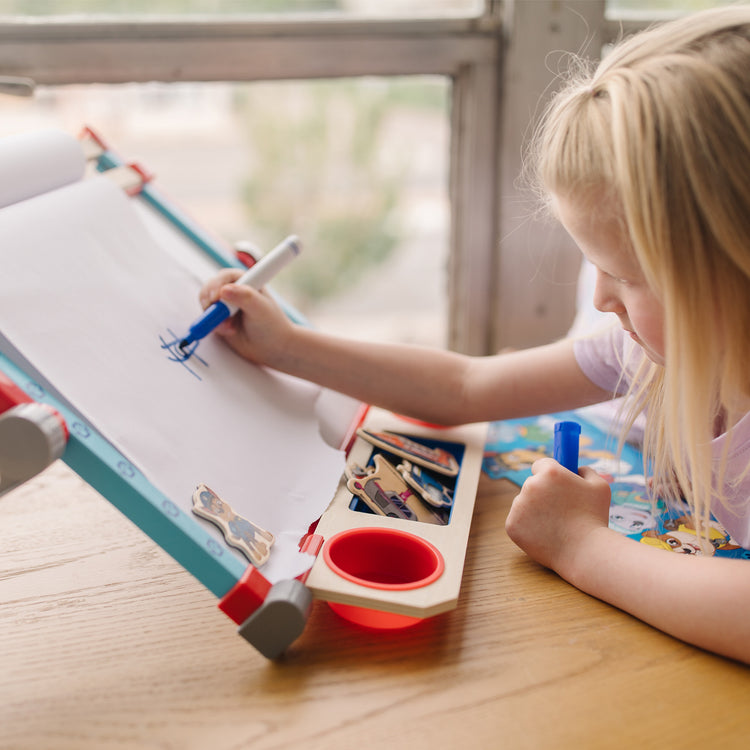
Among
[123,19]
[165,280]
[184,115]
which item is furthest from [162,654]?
[184,115]

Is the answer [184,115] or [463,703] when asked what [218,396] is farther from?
[184,115]

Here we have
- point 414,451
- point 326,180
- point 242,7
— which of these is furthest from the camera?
point 326,180

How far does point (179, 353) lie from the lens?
592mm

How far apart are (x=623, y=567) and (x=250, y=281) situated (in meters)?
0.39

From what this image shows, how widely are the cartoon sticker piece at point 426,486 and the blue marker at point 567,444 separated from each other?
0.30 feet

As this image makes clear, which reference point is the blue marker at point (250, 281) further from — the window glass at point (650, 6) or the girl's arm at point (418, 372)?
the window glass at point (650, 6)

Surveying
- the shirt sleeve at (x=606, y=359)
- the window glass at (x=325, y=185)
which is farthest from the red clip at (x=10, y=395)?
the window glass at (x=325, y=185)

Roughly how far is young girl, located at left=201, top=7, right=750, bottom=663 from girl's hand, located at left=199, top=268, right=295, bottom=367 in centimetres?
25

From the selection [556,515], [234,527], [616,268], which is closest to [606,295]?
[616,268]

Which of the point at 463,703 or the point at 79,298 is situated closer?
the point at 463,703

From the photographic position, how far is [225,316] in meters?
0.63

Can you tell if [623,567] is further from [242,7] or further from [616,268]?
[242,7]

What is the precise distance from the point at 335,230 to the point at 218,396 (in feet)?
4.36

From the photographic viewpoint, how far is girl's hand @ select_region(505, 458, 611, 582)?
512 mm
